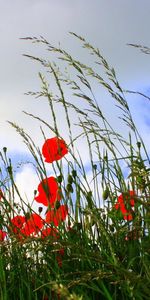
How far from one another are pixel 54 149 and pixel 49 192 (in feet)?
0.84

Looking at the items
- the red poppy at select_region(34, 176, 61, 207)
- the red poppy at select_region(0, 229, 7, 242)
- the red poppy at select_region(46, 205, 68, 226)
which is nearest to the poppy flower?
the red poppy at select_region(34, 176, 61, 207)

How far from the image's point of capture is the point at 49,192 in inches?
99.3

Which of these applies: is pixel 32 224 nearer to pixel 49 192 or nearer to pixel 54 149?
pixel 49 192

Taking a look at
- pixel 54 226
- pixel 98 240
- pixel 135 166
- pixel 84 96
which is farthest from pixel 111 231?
pixel 135 166

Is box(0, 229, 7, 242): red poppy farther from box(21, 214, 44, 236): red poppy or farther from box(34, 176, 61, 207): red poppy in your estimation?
box(34, 176, 61, 207): red poppy

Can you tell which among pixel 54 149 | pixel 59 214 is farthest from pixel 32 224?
pixel 54 149

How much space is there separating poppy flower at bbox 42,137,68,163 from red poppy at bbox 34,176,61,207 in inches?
4.4

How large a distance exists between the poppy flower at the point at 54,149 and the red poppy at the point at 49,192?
0.11 meters

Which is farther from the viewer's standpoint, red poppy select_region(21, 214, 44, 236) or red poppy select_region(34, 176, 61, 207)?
red poppy select_region(21, 214, 44, 236)

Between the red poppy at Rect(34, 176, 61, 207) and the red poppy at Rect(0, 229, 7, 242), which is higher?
the red poppy at Rect(34, 176, 61, 207)

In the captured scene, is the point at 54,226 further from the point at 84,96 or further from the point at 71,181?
the point at 84,96

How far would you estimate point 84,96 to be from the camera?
2322 mm

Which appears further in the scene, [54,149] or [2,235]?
[54,149]

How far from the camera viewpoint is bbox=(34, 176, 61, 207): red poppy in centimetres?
246
